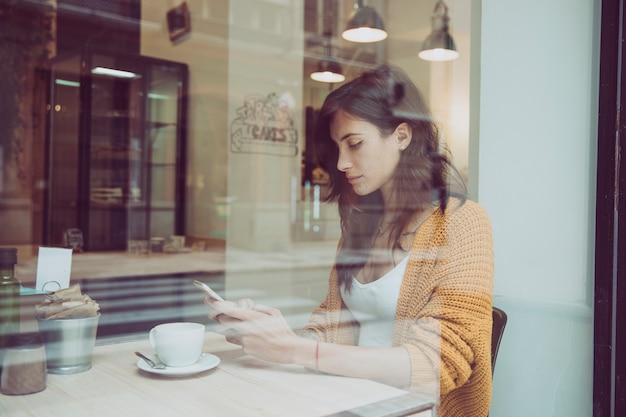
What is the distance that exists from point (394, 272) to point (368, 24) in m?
2.27

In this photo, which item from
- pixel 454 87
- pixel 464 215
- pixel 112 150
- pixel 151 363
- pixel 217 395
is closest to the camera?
pixel 217 395

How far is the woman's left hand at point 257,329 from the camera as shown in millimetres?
1008

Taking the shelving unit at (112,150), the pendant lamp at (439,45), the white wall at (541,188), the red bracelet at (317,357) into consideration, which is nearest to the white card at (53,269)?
the red bracelet at (317,357)

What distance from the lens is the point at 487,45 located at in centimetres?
146

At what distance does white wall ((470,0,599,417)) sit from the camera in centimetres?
128

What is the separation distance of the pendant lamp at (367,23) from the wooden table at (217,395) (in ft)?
8.29

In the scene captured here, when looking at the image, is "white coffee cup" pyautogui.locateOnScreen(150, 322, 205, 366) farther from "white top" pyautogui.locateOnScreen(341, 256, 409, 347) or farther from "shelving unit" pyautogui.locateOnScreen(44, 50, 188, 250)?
"shelving unit" pyautogui.locateOnScreen(44, 50, 188, 250)

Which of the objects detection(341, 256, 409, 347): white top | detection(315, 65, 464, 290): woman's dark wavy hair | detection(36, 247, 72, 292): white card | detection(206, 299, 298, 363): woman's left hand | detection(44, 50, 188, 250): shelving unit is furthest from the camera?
detection(44, 50, 188, 250): shelving unit

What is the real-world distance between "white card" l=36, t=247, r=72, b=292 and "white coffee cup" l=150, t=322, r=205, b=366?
305mm

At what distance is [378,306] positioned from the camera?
49.8 inches

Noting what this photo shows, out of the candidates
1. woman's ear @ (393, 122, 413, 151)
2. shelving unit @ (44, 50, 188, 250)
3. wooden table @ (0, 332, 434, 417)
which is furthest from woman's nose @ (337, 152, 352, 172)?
shelving unit @ (44, 50, 188, 250)

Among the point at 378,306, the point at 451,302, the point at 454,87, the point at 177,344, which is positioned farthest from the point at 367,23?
the point at 177,344

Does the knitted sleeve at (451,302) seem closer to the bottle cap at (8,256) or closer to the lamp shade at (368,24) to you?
the bottle cap at (8,256)

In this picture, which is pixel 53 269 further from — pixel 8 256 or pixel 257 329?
pixel 257 329
